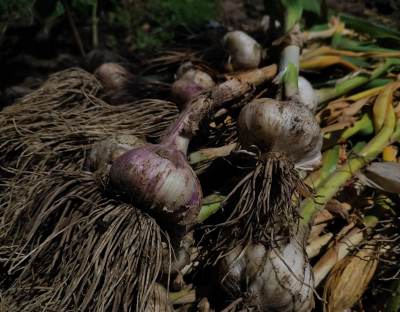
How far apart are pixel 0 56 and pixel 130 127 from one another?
1.84 m

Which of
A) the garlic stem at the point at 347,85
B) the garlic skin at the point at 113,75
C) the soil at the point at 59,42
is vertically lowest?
the soil at the point at 59,42

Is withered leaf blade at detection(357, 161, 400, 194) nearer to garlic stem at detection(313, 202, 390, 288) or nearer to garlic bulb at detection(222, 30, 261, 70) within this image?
garlic stem at detection(313, 202, 390, 288)

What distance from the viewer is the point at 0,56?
300 cm

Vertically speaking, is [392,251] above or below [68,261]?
below

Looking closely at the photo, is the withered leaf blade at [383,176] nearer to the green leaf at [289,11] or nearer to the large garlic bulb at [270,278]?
the large garlic bulb at [270,278]

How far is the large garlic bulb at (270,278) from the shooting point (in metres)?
1.22

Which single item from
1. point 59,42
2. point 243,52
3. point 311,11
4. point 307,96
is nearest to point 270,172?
point 307,96

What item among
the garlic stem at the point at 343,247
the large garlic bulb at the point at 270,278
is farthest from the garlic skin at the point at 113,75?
the garlic stem at the point at 343,247

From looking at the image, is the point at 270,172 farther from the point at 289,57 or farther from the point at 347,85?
the point at 347,85

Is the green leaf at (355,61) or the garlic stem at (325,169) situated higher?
the green leaf at (355,61)

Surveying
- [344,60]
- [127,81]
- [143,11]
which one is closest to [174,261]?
[127,81]

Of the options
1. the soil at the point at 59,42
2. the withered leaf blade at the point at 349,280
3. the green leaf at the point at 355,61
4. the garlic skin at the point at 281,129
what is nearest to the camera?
the garlic skin at the point at 281,129

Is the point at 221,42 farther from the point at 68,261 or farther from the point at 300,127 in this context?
the point at 68,261

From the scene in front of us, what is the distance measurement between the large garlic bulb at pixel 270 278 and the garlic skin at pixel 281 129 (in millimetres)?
331
